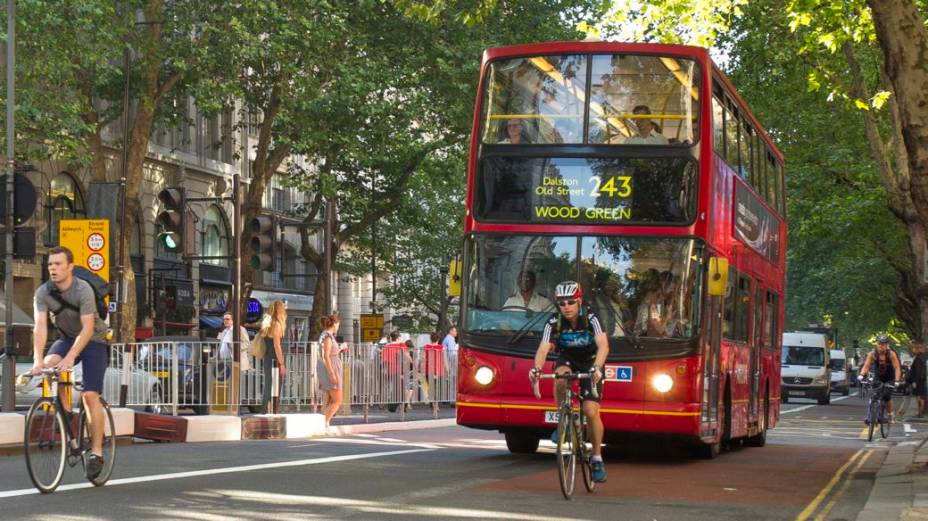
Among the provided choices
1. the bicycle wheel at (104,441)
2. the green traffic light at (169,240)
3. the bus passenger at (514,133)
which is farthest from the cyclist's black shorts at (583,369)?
the green traffic light at (169,240)

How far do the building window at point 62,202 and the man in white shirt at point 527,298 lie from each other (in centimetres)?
2829

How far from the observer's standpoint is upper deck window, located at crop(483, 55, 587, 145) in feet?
55.5

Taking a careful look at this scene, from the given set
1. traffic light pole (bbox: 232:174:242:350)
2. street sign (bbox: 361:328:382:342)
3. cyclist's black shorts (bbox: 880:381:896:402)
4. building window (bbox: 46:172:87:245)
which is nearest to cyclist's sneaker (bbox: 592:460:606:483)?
traffic light pole (bbox: 232:174:242:350)

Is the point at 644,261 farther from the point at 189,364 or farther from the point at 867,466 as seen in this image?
the point at 189,364

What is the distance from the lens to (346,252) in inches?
2655

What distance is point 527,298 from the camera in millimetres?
16797

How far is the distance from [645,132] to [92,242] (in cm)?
907

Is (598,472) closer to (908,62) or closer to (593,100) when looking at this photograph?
(908,62)

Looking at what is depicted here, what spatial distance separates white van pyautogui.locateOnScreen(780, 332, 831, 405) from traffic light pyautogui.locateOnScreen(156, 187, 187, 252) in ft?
121

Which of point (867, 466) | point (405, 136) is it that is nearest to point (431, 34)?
point (405, 136)

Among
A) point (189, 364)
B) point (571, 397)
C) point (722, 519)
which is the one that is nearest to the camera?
point (722, 519)

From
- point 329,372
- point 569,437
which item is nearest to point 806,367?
point 329,372

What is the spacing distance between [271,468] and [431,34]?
26.7 metres

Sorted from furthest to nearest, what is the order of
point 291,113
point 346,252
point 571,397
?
point 346,252 → point 291,113 → point 571,397
